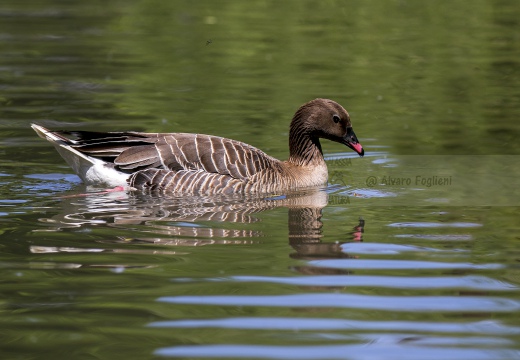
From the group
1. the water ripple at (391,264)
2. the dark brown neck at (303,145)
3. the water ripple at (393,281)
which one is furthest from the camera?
the dark brown neck at (303,145)

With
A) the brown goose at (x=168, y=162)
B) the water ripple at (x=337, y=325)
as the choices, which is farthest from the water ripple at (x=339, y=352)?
the brown goose at (x=168, y=162)

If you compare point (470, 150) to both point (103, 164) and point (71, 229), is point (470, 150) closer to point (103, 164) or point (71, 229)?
point (103, 164)

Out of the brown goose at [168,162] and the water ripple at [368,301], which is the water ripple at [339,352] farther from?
the brown goose at [168,162]

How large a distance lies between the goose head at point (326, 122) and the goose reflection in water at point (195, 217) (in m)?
0.84

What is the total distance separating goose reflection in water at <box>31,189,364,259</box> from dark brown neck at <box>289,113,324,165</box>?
62 centimetres

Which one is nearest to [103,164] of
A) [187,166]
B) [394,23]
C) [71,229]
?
[187,166]

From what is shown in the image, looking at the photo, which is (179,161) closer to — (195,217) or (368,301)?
(195,217)

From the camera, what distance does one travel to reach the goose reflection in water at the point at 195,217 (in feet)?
32.0

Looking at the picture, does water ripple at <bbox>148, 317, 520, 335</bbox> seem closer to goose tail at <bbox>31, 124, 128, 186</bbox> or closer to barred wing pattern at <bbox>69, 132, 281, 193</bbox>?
barred wing pattern at <bbox>69, 132, 281, 193</bbox>

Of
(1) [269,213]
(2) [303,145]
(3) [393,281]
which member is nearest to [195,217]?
(1) [269,213]

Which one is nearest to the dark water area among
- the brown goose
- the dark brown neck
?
the brown goose

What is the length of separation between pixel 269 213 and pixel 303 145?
2200mm

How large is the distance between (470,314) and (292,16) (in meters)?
21.6

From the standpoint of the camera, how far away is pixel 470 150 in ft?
48.9
